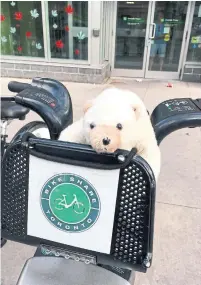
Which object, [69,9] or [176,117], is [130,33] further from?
[176,117]

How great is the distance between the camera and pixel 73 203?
29.3 inches

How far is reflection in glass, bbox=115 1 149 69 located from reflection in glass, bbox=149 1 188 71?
0.26 metres

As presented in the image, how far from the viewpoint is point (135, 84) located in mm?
5738

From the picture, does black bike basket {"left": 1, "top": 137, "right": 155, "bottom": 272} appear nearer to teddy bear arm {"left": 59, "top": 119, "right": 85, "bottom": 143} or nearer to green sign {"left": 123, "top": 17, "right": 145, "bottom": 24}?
teddy bear arm {"left": 59, "top": 119, "right": 85, "bottom": 143}

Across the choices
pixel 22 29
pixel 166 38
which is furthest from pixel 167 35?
pixel 22 29

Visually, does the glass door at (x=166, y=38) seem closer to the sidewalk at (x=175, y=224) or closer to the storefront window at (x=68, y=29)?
the storefront window at (x=68, y=29)

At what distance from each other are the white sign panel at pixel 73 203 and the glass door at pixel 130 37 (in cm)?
587

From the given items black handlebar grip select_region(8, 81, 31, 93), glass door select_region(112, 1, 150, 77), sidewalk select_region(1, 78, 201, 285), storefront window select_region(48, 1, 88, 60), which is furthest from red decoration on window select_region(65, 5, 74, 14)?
black handlebar grip select_region(8, 81, 31, 93)

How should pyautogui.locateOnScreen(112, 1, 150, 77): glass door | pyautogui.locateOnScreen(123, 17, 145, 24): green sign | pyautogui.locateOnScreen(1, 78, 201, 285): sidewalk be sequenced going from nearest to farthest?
pyautogui.locateOnScreen(1, 78, 201, 285): sidewalk
pyautogui.locateOnScreen(112, 1, 150, 77): glass door
pyautogui.locateOnScreen(123, 17, 145, 24): green sign

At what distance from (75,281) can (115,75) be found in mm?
5985

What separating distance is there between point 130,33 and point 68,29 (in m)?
1.42

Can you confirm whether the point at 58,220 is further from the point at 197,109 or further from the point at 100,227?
the point at 197,109

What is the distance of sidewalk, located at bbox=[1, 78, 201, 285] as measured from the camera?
1651mm

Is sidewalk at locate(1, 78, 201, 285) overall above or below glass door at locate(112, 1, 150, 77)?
below
